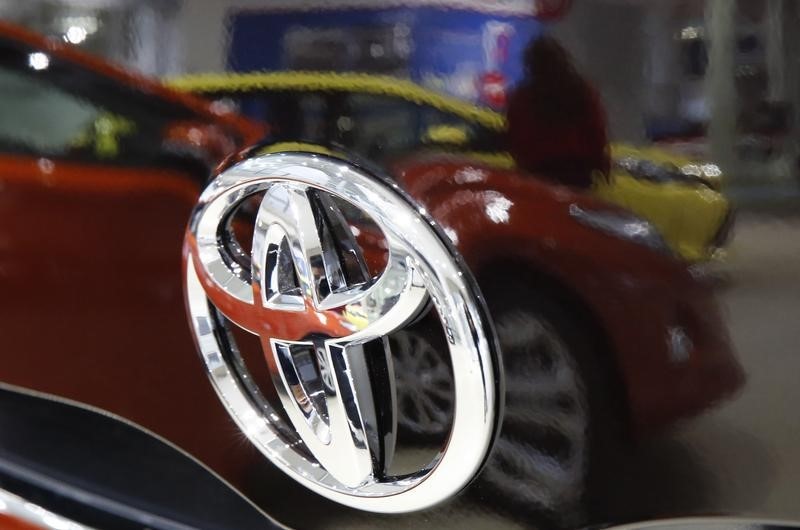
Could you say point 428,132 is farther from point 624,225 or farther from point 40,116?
point 40,116

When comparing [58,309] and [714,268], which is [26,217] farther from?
[714,268]

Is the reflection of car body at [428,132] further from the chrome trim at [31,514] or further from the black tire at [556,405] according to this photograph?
the chrome trim at [31,514]

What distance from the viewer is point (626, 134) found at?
0.46m

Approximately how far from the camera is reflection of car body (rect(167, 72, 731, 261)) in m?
0.45

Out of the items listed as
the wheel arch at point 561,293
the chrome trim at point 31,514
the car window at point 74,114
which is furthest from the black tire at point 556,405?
the chrome trim at point 31,514

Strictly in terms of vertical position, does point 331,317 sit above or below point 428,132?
below

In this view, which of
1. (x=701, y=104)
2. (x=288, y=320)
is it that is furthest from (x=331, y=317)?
(x=701, y=104)

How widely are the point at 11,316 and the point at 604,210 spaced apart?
49cm

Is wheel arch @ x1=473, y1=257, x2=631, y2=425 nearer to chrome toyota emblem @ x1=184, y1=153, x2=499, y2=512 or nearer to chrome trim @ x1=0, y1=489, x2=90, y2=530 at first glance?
chrome toyota emblem @ x1=184, y1=153, x2=499, y2=512

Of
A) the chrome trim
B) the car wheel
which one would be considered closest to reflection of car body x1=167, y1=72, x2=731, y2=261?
the car wheel

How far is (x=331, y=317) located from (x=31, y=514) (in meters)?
0.35

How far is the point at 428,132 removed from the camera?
513 mm

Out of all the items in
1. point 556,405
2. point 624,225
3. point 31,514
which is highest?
point 624,225

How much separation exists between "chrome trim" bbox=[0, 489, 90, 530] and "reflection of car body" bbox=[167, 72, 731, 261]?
1.23 ft
